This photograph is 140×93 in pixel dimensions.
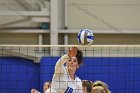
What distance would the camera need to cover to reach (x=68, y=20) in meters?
6.21

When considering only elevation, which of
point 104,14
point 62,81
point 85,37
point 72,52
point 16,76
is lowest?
point 16,76

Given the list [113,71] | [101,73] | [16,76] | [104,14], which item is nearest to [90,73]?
[101,73]

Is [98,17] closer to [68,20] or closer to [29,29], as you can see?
[68,20]

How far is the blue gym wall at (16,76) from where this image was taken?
5.20 m

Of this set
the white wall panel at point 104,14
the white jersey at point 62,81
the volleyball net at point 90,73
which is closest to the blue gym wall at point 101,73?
the volleyball net at point 90,73

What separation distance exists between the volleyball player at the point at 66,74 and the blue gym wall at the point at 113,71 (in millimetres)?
2018

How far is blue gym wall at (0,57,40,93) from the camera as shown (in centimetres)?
520

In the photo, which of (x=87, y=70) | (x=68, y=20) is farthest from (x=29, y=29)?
(x=87, y=70)

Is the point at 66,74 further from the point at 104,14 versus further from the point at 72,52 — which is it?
the point at 104,14

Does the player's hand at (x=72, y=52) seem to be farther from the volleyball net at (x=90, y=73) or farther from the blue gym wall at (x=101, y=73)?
the blue gym wall at (x=101, y=73)

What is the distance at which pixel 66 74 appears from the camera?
2.97 metres

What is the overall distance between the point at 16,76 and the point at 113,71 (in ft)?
4.63

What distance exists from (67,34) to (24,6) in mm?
881

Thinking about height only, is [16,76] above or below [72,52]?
below
